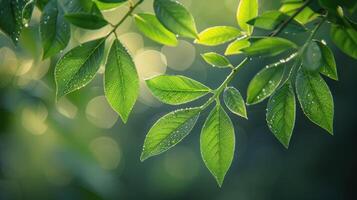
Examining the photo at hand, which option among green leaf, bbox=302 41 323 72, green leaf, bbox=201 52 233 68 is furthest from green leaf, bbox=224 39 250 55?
green leaf, bbox=302 41 323 72

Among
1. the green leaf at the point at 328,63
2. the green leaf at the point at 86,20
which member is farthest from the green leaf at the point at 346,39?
the green leaf at the point at 86,20

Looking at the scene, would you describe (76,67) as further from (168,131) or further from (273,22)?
(273,22)

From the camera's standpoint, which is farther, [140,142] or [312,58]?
[140,142]

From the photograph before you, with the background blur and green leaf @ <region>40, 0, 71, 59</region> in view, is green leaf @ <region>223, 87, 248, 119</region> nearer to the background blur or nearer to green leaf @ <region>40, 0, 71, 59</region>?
green leaf @ <region>40, 0, 71, 59</region>

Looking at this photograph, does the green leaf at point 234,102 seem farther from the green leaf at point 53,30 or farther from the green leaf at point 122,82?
the green leaf at point 53,30

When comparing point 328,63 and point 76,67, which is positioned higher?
point 76,67

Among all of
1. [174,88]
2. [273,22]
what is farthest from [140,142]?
[273,22]

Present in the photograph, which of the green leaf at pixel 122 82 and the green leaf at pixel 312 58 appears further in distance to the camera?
the green leaf at pixel 122 82
